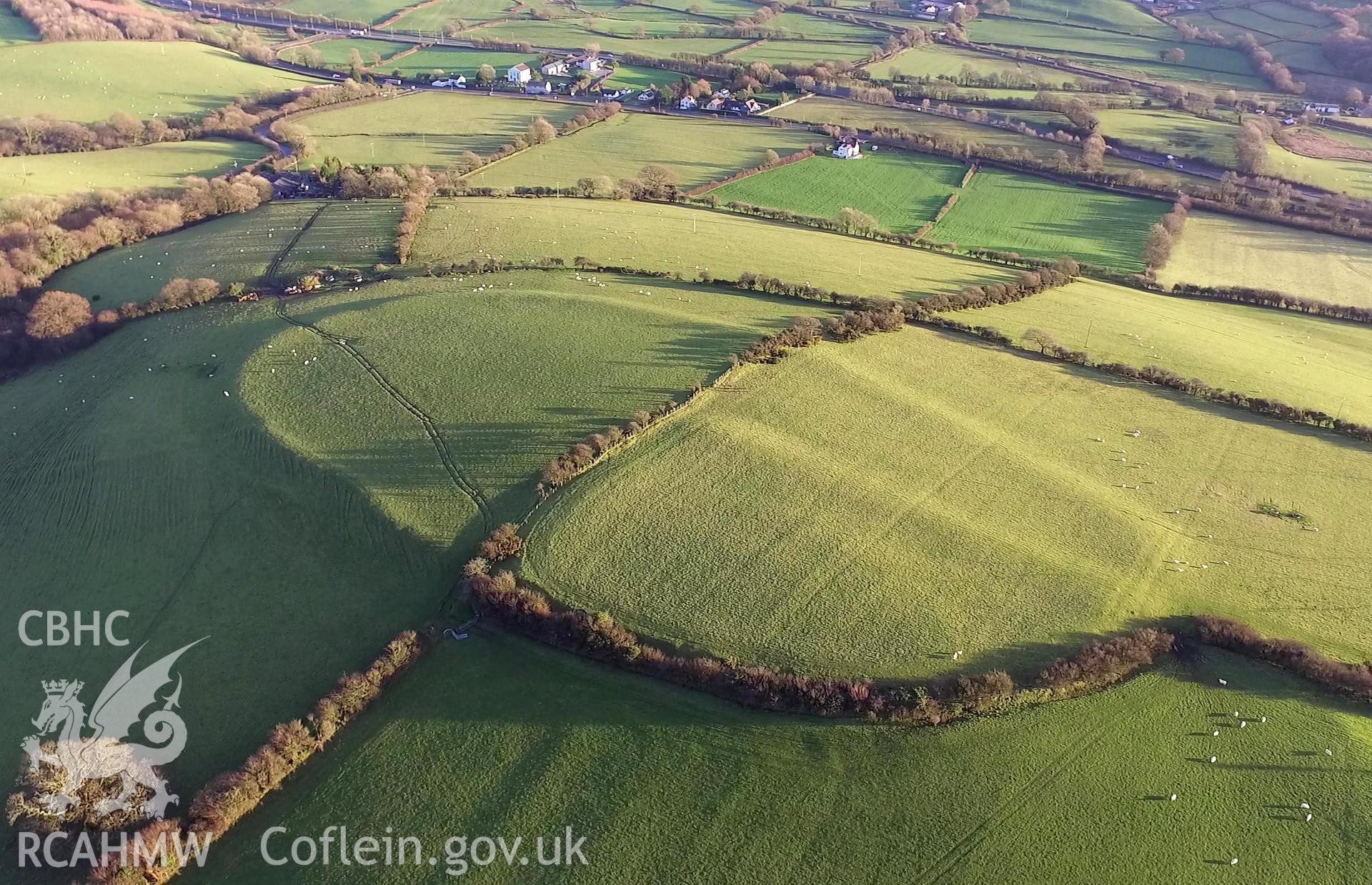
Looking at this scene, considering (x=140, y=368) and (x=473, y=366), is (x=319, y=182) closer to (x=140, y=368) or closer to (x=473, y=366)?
(x=140, y=368)

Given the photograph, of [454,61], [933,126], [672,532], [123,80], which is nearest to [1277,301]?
[933,126]

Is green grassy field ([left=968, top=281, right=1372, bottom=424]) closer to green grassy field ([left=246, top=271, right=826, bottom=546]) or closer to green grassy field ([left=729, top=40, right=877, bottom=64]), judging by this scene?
green grassy field ([left=246, top=271, right=826, bottom=546])

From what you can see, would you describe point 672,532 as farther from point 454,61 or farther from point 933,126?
point 454,61

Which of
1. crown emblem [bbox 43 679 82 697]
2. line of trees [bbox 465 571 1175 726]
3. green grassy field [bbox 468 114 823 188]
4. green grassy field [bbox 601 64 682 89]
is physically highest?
green grassy field [bbox 601 64 682 89]

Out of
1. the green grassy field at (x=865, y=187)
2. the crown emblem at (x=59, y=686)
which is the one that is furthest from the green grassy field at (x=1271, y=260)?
the crown emblem at (x=59, y=686)

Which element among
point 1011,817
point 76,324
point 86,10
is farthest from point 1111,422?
point 86,10

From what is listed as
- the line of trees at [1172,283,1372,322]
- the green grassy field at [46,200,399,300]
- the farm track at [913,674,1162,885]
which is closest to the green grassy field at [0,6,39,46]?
the green grassy field at [46,200,399,300]

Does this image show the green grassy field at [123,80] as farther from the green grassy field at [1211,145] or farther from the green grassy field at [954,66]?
the green grassy field at [1211,145]
